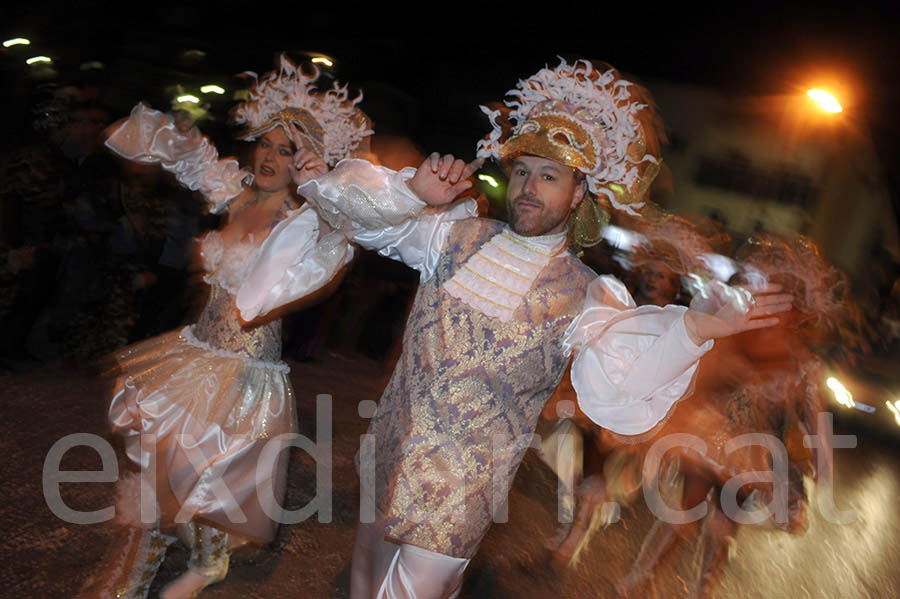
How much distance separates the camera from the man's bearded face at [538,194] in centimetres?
233

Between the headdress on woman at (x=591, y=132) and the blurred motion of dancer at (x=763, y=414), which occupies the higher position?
the headdress on woman at (x=591, y=132)

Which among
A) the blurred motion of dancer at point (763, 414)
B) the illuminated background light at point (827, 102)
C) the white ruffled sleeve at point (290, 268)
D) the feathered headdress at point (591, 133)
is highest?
the feathered headdress at point (591, 133)

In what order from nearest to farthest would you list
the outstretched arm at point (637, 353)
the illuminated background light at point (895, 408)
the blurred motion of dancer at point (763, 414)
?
the outstretched arm at point (637, 353) → the blurred motion of dancer at point (763, 414) → the illuminated background light at point (895, 408)

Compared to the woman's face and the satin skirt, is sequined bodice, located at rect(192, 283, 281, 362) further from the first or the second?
the woman's face

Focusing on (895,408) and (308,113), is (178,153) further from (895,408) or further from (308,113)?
(895,408)

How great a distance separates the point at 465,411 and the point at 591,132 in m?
1.03

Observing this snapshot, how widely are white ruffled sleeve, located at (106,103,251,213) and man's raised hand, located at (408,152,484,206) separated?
135 cm

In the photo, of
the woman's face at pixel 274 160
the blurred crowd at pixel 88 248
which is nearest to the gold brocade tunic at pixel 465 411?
the woman's face at pixel 274 160

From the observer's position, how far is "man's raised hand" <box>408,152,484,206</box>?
2.16m

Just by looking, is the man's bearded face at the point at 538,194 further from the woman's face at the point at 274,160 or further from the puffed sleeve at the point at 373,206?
the woman's face at the point at 274,160

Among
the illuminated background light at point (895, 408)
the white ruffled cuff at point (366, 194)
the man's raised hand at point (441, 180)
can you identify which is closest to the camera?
the man's raised hand at point (441, 180)

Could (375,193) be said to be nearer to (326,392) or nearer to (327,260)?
(327,260)

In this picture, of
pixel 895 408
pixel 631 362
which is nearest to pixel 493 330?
pixel 631 362

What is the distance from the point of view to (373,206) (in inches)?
89.6
